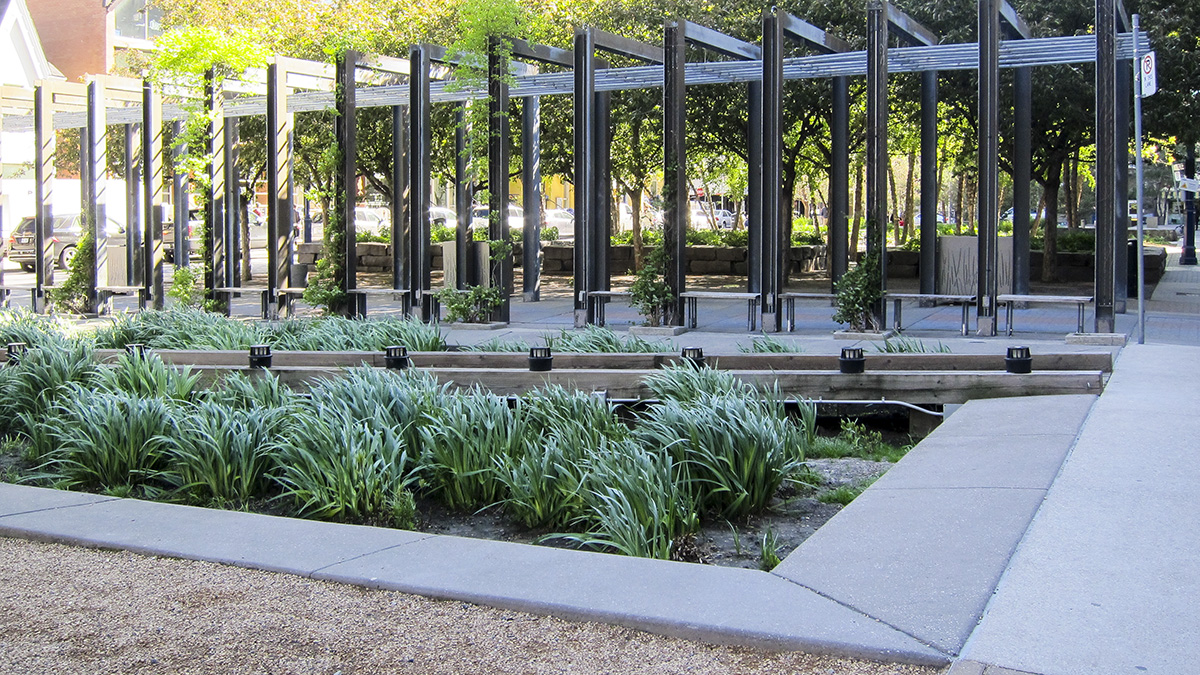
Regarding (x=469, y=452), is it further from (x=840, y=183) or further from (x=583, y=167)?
(x=840, y=183)

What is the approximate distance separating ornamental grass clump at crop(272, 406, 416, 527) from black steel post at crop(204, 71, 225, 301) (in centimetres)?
1287

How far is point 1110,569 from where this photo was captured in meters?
4.69

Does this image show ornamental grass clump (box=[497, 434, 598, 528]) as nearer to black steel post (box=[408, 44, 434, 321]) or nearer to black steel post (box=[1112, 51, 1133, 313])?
black steel post (box=[1112, 51, 1133, 313])

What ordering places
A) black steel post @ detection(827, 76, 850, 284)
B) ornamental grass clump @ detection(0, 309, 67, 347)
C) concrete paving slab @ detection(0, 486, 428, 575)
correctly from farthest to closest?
black steel post @ detection(827, 76, 850, 284)
ornamental grass clump @ detection(0, 309, 67, 347)
concrete paving slab @ detection(0, 486, 428, 575)

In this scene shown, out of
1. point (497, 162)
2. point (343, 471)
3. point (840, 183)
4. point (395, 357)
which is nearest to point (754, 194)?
point (840, 183)

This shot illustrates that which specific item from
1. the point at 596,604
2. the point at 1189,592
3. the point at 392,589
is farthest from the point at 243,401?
the point at 1189,592

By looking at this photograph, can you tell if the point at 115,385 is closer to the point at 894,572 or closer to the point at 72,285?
the point at 894,572

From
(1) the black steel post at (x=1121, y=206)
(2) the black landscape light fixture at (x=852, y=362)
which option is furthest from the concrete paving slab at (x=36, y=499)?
(1) the black steel post at (x=1121, y=206)

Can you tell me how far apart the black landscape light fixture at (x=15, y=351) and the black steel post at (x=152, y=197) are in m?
9.25

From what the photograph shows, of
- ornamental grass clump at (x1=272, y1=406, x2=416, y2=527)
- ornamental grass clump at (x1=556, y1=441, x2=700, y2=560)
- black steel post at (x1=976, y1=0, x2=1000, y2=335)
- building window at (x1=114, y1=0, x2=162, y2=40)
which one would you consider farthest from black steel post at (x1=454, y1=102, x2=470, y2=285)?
building window at (x1=114, y1=0, x2=162, y2=40)

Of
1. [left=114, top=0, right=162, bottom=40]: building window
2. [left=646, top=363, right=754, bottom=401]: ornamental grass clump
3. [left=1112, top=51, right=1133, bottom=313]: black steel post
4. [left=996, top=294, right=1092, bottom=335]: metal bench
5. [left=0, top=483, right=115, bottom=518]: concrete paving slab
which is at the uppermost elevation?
[left=114, top=0, right=162, bottom=40]: building window

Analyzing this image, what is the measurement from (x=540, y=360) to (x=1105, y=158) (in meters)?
7.51

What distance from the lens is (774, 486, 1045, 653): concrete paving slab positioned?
424 cm

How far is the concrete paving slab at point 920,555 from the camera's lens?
4.24 meters
